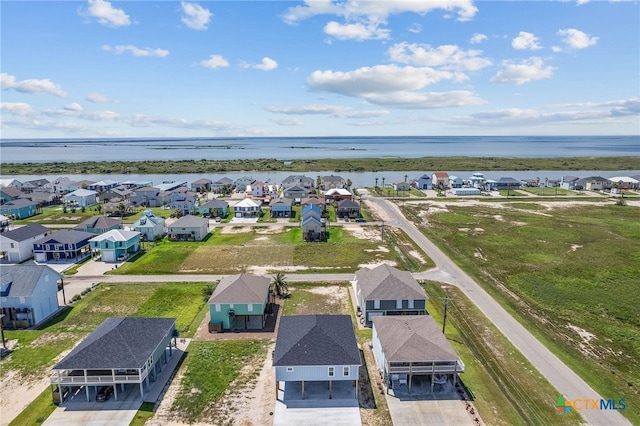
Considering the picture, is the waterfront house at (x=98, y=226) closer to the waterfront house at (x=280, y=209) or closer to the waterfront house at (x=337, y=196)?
the waterfront house at (x=280, y=209)

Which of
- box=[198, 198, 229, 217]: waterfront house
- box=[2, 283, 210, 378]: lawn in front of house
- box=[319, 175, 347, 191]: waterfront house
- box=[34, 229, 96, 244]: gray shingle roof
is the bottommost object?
box=[2, 283, 210, 378]: lawn in front of house

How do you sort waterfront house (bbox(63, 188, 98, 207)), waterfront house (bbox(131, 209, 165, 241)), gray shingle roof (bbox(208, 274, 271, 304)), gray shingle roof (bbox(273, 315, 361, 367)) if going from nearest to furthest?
gray shingle roof (bbox(273, 315, 361, 367)) → gray shingle roof (bbox(208, 274, 271, 304)) → waterfront house (bbox(131, 209, 165, 241)) → waterfront house (bbox(63, 188, 98, 207))

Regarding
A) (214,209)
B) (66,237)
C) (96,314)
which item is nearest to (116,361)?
(96,314)

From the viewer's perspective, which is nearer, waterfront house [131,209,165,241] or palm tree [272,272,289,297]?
palm tree [272,272,289,297]

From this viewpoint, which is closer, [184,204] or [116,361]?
[116,361]

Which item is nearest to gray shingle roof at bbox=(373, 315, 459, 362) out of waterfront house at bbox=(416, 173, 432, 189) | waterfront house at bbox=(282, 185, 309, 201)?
waterfront house at bbox=(282, 185, 309, 201)

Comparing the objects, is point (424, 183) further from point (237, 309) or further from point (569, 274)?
point (237, 309)

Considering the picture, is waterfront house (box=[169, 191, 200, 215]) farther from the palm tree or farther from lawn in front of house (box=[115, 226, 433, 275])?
the palm tree
